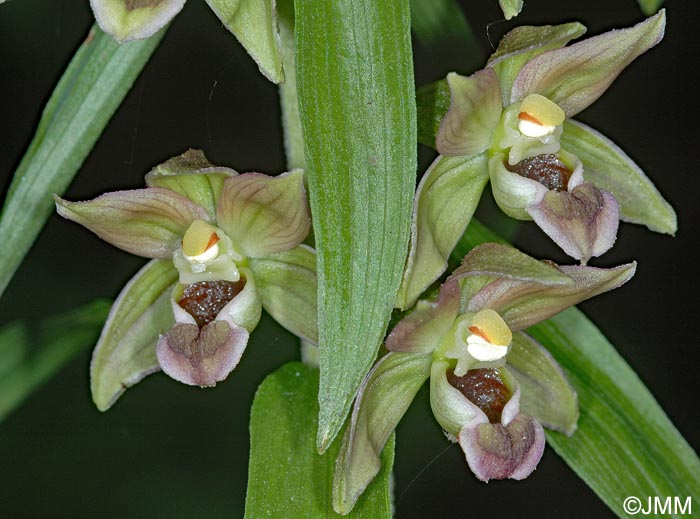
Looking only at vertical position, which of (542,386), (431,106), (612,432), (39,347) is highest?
(431,106)

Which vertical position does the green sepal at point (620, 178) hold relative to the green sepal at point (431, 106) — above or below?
below

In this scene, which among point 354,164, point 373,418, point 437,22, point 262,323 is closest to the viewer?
point 354,164

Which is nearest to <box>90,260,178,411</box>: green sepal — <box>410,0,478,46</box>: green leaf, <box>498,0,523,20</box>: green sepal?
<box>410,0,478,46</box>: green leaf

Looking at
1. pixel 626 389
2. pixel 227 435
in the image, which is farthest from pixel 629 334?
pixel 626 389

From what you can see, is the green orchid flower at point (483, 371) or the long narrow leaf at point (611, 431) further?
the long narrow leaf at point (611, 431)

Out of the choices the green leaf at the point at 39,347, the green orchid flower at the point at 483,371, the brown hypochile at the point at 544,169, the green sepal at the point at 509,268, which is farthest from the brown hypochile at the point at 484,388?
the green leaf at the point at 39,347

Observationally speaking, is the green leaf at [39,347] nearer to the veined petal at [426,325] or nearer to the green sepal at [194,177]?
the green sepal at [194,177]

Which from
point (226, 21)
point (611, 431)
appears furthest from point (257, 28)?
point (611, 431)

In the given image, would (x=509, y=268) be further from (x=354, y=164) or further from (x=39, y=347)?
(x=39, y=347)
